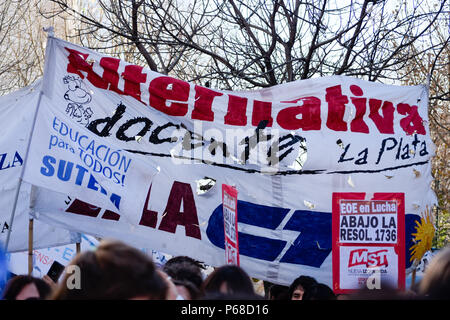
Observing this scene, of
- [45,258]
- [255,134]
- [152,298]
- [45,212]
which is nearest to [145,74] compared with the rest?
[255,134]

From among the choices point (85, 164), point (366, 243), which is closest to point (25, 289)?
point (85, 164)

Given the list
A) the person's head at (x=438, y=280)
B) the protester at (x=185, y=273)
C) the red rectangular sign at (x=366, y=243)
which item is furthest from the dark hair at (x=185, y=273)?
the person's head at (x=438, y=280)

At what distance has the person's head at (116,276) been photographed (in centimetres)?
228

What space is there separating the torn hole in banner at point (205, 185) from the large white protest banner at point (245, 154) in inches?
0.5

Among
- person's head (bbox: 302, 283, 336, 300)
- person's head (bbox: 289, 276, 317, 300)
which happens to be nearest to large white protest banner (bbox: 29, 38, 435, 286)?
person's head (bbox: 289, 276, 317, 300)

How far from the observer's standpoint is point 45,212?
5609 millimetres

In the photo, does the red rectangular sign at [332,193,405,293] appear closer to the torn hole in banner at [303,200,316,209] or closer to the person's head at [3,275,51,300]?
the torn hole in banner at [303,200,316,209]

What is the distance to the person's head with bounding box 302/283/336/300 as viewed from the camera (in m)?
5.01

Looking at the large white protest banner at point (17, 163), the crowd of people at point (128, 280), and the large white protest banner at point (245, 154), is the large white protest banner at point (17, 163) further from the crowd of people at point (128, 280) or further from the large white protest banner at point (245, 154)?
the crowd of people at point (128, 280)

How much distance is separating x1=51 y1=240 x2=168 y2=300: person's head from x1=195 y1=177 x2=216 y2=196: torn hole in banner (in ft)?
11.6

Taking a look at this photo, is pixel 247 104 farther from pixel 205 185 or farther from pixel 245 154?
pixel 205 185

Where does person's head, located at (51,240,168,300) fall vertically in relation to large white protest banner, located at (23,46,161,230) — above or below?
below
